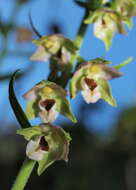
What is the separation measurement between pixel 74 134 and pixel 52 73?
752 centimetres

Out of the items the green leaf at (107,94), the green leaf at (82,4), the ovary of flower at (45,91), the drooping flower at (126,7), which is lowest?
the green leaf at (107,94)

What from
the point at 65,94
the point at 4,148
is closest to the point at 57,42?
the point at 65,94

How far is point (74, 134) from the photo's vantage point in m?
9.36

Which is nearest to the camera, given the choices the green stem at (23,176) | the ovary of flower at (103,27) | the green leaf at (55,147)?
the green stem at (23,176)

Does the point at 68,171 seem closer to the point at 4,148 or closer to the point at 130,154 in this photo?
the point at 130,154

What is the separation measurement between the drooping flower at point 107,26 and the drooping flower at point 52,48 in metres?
0.14

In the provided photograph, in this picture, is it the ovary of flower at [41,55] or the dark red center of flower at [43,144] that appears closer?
the dark red center of flower at [43,144]

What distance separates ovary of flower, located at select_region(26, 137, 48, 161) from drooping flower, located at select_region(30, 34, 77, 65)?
0.31 m

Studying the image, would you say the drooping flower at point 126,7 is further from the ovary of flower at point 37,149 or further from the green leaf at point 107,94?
the ovary of flower at point 37,149

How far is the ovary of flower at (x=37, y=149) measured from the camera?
1.80 m

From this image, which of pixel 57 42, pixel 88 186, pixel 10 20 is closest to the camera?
pixel 57 42

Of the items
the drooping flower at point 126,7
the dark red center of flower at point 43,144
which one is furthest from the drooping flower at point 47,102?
the drooping flower at point 126,7

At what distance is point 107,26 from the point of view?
2176 mm

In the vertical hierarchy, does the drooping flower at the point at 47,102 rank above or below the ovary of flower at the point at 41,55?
below
